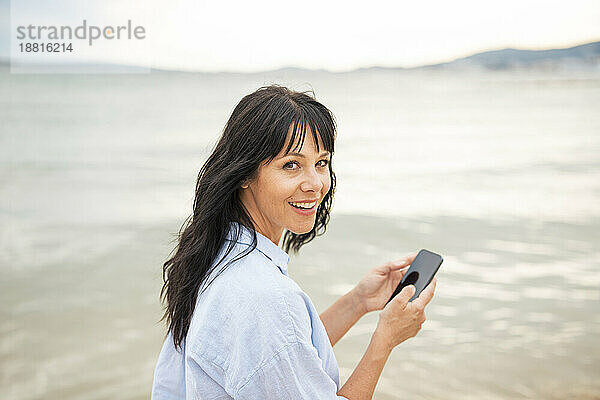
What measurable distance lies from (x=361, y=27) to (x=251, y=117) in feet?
16.9

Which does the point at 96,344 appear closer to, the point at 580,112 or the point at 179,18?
the point at 179,18

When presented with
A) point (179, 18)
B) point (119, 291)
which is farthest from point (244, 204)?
point (179, 18)

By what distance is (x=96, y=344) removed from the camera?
9.93 feet

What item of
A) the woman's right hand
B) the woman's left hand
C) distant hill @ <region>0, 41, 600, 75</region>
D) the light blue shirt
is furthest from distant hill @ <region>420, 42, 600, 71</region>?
the light blue shirt

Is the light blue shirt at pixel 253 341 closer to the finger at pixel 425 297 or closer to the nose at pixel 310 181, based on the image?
the nose at pixel 310 181

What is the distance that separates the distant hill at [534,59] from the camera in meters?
6.04

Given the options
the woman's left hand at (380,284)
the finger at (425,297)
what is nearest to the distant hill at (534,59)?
the woman's left hand at (380,284)

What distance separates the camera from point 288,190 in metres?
1.22

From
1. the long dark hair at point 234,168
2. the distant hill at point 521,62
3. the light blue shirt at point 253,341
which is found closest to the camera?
the light blue shirt at point 253,341

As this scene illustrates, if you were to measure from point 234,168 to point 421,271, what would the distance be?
20.4 inches

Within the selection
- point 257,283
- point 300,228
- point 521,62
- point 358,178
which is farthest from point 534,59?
point 257,283

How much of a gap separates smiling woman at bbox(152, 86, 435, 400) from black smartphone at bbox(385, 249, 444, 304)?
0.49ft

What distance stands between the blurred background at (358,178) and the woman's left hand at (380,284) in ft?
1.64

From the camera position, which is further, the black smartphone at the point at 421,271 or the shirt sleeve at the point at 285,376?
the black smartphone at the point at 421,271
